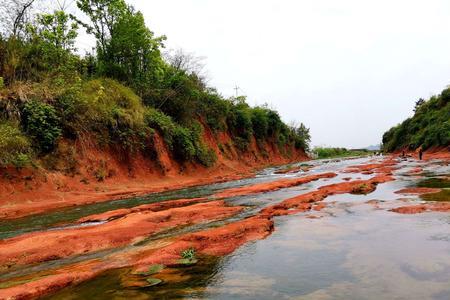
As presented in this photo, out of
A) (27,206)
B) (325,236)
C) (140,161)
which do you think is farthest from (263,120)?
(325,236)

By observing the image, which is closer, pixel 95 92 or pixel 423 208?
pixel 423 208

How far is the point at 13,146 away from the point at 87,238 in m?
11.0

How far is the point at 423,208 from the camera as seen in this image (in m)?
9.31

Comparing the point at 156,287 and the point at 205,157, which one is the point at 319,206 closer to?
the point at 156,287

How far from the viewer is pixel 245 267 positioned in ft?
19.6

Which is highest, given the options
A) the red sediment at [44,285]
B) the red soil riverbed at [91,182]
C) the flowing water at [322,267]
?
the red soil riverbed at [91,182]

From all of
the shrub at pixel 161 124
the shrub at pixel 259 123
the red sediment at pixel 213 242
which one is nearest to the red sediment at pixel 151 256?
the red sediment at pixel 213 242

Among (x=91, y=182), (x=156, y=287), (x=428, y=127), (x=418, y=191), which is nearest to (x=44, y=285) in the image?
(x=156, y=287)

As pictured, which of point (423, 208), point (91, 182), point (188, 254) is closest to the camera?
point (188, 254)

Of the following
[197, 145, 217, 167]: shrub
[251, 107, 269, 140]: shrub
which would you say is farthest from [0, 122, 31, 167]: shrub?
[251, 107, 269, 140]: shrub

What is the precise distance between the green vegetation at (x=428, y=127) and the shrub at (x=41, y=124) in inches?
1305

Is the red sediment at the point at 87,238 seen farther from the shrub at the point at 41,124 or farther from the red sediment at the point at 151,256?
the shrub at the point at 41,124

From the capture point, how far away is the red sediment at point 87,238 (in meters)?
7.36

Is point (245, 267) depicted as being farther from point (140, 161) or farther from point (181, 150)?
point (181, 150)
